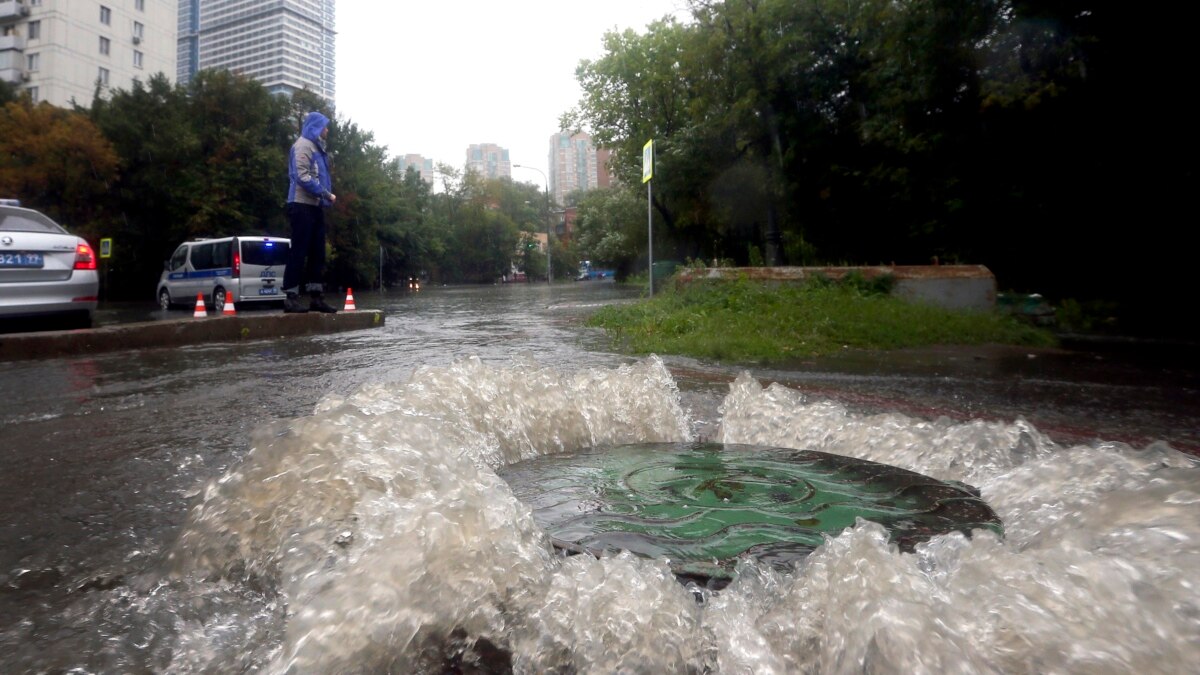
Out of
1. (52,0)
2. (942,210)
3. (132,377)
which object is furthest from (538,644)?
(52,0)

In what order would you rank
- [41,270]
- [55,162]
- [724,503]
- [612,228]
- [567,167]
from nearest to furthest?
1. [724,503]
2. [41,270]
3. [55,162]
4. [612,228]
5. [567,167]

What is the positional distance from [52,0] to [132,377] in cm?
6261

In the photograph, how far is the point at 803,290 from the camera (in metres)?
10.0

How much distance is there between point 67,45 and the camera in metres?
54.2

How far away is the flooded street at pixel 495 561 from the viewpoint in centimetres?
140

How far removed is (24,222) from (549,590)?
27.6ft

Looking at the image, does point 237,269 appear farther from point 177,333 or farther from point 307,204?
point 177,333

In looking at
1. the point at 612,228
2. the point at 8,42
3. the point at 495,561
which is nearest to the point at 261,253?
the point at 495,561

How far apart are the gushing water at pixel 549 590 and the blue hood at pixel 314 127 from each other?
6660mm

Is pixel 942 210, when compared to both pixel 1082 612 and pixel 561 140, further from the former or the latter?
pixel 561 140

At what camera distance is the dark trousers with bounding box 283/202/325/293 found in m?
8.18

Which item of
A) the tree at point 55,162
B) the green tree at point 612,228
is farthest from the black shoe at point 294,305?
the green tree at point 612,228

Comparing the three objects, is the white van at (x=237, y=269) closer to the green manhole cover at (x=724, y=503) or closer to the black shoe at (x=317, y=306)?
the black shoe at (x=317, y=306)

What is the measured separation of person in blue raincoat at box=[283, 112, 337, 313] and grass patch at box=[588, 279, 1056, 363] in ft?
10.5
